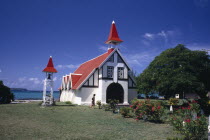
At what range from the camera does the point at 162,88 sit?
20859 millimetres

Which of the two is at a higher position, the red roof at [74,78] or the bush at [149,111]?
the red roof at [74,78]

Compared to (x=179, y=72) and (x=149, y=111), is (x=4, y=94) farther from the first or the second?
(x=179, y=72)

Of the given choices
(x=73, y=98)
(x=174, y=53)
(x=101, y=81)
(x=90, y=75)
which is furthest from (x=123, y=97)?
(x=174, y=53)

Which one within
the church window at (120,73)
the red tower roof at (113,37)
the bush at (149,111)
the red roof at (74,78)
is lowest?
the bush at (149,111)

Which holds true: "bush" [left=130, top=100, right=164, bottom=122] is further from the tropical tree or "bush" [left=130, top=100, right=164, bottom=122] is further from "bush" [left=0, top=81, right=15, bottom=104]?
"bush" [left=0, top=81, right=15, bottom=104]

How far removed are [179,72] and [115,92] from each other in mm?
11871

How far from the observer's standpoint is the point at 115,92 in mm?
29266

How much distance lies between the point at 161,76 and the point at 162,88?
135cm

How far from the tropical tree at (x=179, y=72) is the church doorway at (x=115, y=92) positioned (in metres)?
6.40

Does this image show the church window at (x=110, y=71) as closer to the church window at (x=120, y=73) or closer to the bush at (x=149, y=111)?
the church window at (x=120, y=73)

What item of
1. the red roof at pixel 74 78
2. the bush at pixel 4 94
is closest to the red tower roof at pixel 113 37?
the red roof at pixel 74 78

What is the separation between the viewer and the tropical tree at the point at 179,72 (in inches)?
743

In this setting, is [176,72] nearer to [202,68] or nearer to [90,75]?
[202,68]

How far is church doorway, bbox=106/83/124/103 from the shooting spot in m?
28.7
